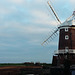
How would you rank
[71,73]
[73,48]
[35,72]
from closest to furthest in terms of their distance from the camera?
[71,73], [35,72], [73,48]

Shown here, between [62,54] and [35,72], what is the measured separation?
755 centimetres

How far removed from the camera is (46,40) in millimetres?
42938

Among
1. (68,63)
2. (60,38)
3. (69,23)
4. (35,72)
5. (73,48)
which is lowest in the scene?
(35,72)

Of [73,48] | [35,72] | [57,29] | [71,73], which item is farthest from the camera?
[57,29]

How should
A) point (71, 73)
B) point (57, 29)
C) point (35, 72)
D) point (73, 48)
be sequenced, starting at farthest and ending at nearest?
point (57, 29), point (73, 48), point (35, 72), point (71, 73)

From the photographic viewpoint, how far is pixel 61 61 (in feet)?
124

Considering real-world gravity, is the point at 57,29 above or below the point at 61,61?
above

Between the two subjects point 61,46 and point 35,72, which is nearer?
point 35,72

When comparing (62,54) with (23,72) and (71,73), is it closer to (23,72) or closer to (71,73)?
(71,73)

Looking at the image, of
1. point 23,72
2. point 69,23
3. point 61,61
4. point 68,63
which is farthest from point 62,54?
point 23,72

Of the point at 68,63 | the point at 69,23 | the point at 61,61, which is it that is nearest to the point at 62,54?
the point at 61,61

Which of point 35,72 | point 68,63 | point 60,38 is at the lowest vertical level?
point 35,72

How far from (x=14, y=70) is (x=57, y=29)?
1565cm

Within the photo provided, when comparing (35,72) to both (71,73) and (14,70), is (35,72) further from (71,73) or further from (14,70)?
(71,73)
